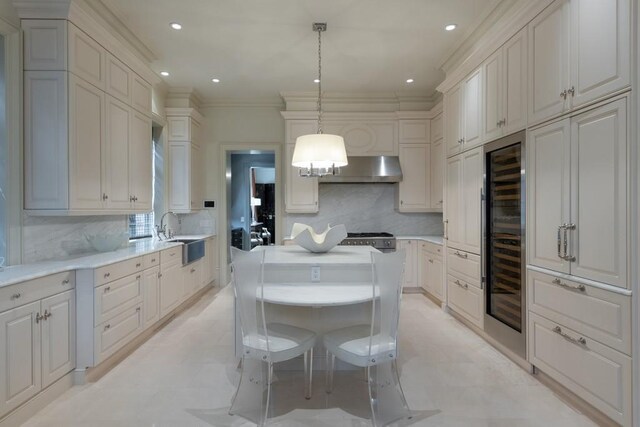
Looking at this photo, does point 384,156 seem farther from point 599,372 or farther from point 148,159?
point 599,372

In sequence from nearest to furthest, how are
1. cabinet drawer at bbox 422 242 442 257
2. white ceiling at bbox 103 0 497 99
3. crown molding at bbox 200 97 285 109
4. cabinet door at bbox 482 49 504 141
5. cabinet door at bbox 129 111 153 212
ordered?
cabinet door at bbox 482 49 504 141 < white ceiling at bbox 103 0 497 99 < cabinet door at bbox 129 111 153 212 < cabinet drawer at bbox 422 242 442 257 < crown molding at bbox 200 97 285 109

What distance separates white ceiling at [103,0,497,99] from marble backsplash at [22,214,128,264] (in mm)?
1925

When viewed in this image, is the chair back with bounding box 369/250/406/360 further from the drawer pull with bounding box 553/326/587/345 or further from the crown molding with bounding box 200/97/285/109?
the crown molding with bounding box 200/97/285/109

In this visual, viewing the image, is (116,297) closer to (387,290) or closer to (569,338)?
(387,290)

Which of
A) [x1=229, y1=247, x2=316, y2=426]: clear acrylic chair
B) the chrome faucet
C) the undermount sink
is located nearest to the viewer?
[x1=229, y1=247, x2=316, y2=426]: clear acrylic chair

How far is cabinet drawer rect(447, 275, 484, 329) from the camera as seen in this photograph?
3.29 metres

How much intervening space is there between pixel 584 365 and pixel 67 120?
12.4 ft

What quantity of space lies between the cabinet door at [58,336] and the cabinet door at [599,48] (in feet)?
11.5

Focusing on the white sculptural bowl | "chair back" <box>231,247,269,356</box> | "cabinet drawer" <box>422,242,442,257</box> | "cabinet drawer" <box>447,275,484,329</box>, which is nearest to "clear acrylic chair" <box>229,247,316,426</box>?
"chair back" <box>231,247,269,356</box>

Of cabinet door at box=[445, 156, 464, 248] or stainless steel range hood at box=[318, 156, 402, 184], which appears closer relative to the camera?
cabinet door at box=[445, 156, 464, 248]

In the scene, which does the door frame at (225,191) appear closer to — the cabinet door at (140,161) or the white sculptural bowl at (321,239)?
the cabinet door at (140,161)

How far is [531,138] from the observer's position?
2508 millimetres

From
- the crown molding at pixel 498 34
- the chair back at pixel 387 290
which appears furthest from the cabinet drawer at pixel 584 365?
the crown molding at pixel 498 34

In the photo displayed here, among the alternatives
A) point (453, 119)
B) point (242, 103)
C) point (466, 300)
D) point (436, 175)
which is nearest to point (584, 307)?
point (466, 300)
